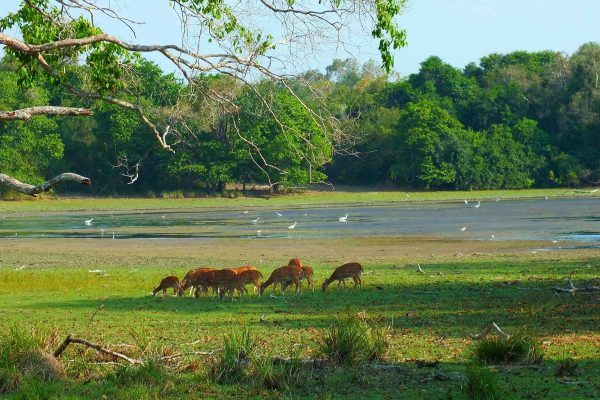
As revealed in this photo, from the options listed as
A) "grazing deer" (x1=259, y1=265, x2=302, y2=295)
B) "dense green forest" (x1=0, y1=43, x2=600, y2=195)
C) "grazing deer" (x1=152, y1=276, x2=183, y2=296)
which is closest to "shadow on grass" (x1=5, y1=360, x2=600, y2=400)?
"grazing deer" (x1=259, y1=265, x2=302, y2=295)

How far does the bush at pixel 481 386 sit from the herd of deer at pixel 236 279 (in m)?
10.5

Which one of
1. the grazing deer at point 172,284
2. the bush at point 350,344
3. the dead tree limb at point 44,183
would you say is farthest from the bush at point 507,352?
the grazing deer at point 172,284

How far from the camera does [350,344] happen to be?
12.0 m

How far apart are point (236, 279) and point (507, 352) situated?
9.00 m

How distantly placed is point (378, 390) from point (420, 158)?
Answer: 73897 millimetres

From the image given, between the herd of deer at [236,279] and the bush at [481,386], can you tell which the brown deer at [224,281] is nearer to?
the herd of deer at [236,279]

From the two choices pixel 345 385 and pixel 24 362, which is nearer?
pixel 345 385

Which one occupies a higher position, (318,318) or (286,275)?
(286,275)

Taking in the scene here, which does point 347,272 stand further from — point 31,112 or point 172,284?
point 31,112

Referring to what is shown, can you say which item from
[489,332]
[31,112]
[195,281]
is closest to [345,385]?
[489,332]

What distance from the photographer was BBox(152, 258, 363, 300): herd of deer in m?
20.1

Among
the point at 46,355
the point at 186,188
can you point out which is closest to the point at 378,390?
the point at 46,355

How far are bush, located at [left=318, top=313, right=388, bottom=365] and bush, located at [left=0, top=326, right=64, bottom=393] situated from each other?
309cm

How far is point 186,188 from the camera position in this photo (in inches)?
3194
